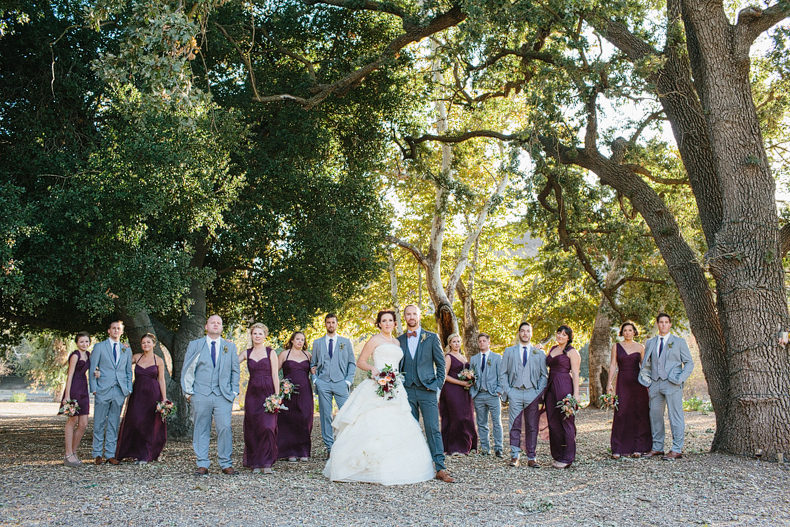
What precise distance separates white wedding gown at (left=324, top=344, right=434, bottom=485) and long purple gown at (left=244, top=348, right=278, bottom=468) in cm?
124

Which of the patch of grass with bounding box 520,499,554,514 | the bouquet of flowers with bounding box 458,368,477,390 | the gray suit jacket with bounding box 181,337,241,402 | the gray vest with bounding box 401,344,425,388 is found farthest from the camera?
the bouquet of flowers with bounding box 458,368,477,390

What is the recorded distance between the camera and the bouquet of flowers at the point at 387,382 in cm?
796

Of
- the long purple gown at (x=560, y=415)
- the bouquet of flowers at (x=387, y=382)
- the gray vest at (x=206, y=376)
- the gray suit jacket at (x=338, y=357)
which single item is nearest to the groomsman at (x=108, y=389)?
the gray vest at (x=206, y=376)

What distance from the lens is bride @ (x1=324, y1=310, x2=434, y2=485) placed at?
7.90 m

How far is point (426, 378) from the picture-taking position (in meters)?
8.10

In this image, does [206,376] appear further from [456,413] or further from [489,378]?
[489,378]

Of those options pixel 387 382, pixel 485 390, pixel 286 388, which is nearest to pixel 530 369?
pixel 485 390

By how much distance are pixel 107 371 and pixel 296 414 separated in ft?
9.84

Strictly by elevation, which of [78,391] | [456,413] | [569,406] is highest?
[78,391]

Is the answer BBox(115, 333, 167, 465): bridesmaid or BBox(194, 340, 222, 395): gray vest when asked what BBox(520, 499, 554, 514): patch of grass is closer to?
BBox(194, 340, 222, 395): gray vest

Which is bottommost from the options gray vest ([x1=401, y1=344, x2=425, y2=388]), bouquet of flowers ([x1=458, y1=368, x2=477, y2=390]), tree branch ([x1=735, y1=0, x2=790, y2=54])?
bouquet of flowers ([x1=458, y1=368, x2=477, y2=390])

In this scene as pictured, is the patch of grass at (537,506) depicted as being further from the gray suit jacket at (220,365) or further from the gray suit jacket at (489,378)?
the gray suit jacket at (489,378)

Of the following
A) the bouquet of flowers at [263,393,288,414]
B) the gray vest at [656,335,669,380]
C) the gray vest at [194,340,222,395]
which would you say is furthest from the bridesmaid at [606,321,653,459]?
the gray vest at [194,340,222,395]

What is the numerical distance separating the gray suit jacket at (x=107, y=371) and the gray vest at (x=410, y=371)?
189 inches
